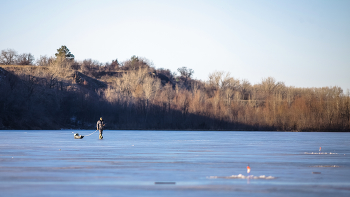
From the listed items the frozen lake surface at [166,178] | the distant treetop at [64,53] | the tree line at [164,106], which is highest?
the distant treetop at [64,53]

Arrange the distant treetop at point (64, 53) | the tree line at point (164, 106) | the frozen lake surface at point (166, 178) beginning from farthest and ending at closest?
the distant treetop at point (64, 53) < the tree line at point (164, 106) < the frozen lake surface at point (166, 178)

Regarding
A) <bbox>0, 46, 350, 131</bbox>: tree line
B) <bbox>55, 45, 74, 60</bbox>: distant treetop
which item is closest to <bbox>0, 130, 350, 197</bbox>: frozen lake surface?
<bbox>0, 46, 350, 131</bbox>: tree line

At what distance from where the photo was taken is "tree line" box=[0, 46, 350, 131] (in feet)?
240

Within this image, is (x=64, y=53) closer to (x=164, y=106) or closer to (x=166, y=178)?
(x=164, y=106)

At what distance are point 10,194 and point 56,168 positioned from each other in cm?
478

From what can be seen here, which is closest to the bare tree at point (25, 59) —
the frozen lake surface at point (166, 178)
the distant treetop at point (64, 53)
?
the distant treetop at point (64, 53)

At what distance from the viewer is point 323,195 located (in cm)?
959

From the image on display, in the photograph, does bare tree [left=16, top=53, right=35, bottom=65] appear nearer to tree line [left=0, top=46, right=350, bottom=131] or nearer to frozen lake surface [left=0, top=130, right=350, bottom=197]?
tree line [left=0, top=46, right=350, bottom=131]

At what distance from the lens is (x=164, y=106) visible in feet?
279

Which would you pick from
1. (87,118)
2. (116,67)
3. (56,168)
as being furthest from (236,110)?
(116,67)

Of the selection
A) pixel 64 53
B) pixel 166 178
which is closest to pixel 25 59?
pixel 64 53

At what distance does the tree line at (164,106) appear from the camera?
2884 inches

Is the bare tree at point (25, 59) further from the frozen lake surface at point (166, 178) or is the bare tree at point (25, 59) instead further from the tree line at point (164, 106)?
the frozen lake surface at point (166, 178)

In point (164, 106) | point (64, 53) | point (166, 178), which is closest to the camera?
point (166, 178)
